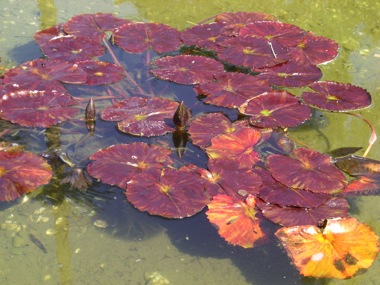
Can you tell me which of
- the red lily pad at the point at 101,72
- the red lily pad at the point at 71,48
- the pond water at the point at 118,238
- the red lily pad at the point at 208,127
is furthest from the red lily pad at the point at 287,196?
the red lily pad at the point at 71,48

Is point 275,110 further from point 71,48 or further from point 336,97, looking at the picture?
point 71,48

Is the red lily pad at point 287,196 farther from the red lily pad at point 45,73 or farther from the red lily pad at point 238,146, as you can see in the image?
the red lily pad at point 45,73

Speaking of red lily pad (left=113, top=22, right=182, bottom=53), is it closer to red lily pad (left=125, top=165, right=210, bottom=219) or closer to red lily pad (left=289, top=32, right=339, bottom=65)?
red lily pad (left=289, top=32, right=339, bottom=65)

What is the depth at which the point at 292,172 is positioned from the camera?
234 cm

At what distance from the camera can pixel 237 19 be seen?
3.63 metres

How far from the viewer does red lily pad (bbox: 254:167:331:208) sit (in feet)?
7.25

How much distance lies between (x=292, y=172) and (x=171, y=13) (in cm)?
209

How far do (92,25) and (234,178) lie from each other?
5.66 ft

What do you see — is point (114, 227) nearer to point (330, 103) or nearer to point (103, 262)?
point (103, 262)

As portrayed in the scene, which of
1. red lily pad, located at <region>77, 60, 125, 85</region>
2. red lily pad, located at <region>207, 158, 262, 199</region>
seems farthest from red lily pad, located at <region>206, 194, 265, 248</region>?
red lily pad, located at <region>77, 60, 125, 85</region>

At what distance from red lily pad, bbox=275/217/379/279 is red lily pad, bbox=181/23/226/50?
161cm

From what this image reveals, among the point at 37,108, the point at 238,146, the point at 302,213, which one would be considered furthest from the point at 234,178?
the point at 37,108

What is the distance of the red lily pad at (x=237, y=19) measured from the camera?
3492 mm

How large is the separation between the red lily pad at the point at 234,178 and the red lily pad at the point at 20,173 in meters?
0.77
